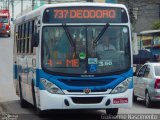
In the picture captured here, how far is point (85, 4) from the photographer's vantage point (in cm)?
1384

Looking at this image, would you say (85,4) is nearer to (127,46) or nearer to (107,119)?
(127,46)

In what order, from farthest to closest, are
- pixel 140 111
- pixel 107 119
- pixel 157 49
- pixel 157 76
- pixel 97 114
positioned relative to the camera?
1. pixel 157 49
2. pixel 157 76
3. pixel 140 111
4. pixel 97 114
5. pixel 107 119

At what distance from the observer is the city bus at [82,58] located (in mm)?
13211

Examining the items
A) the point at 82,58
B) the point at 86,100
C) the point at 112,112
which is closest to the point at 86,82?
the point at 86,100

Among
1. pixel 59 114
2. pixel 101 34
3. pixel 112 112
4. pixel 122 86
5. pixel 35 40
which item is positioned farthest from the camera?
pixel 59 114

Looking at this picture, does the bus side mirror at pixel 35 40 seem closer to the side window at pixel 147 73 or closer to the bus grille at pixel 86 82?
the bus grille at pixel 86 82

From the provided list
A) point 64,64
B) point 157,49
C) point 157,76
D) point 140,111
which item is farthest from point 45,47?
point 157,49

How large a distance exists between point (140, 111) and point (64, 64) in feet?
15.8

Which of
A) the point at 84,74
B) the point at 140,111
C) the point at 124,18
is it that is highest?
the point at 124,18

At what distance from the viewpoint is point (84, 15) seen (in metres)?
13.7

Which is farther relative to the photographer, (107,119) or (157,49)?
(157,49)

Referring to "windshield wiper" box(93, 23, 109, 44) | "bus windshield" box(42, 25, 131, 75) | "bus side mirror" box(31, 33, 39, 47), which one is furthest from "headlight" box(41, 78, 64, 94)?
"windshield wiper" box(93, 23, 109, 44)

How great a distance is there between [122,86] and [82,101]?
1.06 metres

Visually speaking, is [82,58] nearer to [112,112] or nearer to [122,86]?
[122,86]
